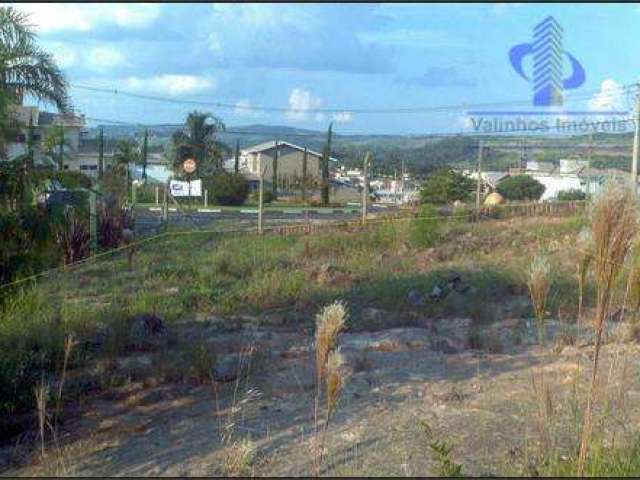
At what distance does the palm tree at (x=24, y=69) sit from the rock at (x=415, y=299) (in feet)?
14.0

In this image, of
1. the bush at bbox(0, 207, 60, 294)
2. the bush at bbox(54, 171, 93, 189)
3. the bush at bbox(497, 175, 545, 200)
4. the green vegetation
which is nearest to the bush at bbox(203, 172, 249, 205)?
the bush at bbox(497, 175, 545, 200)

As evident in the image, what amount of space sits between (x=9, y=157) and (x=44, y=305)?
2623mm

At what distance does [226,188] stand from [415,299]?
3282cm

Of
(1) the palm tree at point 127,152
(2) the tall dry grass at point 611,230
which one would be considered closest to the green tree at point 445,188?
(1) the palm tree at point 127,152

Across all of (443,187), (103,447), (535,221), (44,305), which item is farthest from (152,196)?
(103,447)

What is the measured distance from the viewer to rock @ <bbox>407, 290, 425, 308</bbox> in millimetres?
10602

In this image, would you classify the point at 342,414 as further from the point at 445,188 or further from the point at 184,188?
the point at 184,188

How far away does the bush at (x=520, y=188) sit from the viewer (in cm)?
3111

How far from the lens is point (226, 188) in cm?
4303

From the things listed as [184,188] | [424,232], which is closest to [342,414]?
[424,232]

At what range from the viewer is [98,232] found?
54.3ft

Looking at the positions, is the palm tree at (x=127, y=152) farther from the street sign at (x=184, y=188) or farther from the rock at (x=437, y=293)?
the rock at (x=437, y=293)

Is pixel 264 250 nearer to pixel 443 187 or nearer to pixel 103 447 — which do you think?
pixel 103 447

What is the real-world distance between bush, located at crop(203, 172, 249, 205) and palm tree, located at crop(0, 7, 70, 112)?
3322 centimetres
